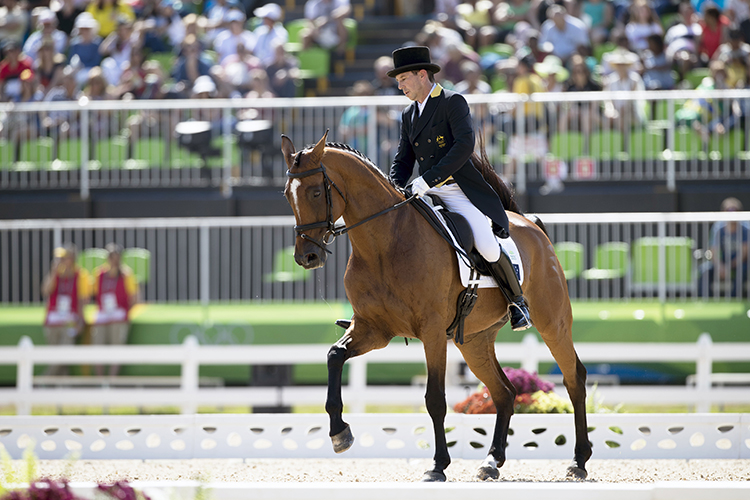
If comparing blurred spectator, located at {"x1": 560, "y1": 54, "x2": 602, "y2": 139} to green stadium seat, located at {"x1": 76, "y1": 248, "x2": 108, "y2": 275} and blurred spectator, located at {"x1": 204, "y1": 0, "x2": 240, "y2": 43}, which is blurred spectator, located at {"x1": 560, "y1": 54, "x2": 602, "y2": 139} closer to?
green stadium seat, located at {"x1": 76, "y1": 248, "x2": 108, "y2": 275}

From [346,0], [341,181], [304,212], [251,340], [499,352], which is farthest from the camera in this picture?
[346,0]

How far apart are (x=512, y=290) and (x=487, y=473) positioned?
49.6 inches

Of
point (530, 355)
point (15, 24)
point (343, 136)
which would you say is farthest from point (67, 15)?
point (530, 355)

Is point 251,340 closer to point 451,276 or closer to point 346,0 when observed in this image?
point 451,276

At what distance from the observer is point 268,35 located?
15742 millimetres

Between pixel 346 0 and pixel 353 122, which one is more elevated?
pixel 346 0

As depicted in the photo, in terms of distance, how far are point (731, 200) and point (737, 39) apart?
9.93 feet

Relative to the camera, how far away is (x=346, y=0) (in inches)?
680

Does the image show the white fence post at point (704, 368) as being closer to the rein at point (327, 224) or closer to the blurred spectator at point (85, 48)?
the rein at point (327, 224)

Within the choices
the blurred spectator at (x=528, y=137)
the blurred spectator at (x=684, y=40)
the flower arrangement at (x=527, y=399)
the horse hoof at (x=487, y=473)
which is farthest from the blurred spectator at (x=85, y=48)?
the horse hoof at (x=487, y=473)

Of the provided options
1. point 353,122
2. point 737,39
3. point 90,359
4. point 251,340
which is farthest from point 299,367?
point 737,39

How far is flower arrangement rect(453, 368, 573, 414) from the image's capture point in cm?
769

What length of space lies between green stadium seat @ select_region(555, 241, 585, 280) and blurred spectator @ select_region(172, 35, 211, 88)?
7009mm

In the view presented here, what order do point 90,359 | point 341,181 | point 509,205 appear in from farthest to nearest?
point 90,359 < point 509,205 < point 341,181
